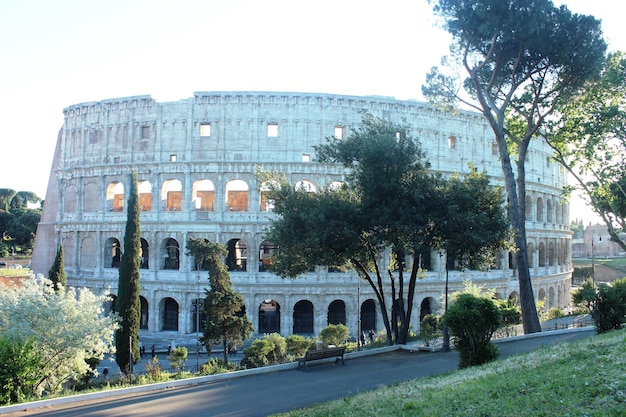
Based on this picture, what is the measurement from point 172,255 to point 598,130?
25.4m

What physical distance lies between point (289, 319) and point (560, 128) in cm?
1783

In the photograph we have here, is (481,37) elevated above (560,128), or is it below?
above

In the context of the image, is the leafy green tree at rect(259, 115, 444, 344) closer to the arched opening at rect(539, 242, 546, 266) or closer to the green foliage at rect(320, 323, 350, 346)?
the green foliage at rect(320, 323, 350, 346)

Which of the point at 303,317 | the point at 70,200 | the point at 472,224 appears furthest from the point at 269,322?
the point at 472,224

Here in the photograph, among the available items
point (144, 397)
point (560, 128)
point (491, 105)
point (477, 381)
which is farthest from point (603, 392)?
point (560, 128)

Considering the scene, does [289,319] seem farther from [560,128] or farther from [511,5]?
[511,5]

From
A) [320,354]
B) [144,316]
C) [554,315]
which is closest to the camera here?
[320,354]

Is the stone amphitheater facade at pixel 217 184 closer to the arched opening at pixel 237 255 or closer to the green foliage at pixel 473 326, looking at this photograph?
the arched opening at pixel 237 255

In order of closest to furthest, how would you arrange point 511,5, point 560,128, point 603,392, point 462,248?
point 603,392, point 462,248, point 511,5, point 560,128

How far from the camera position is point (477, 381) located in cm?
847

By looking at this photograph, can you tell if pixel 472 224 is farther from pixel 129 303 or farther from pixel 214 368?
pixel 129 303

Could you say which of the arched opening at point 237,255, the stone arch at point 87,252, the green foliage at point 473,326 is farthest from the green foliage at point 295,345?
the stone arch at point 87,252

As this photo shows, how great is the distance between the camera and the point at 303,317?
30.0m

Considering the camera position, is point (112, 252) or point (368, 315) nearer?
point (368, 315)
